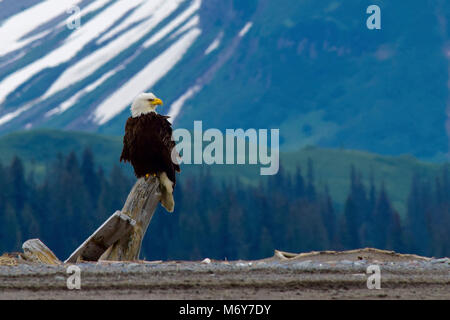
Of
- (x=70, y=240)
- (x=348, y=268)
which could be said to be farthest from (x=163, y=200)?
(x=70, y=240)

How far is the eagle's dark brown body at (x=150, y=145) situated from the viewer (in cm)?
2109

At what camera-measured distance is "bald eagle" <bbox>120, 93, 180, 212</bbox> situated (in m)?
21.1

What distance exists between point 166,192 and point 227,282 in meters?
7.28

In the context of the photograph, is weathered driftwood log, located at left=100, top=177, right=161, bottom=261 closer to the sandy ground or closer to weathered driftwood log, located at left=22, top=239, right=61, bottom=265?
weathered driftwood log, located at left=22, top=239, right=61, bottom=265

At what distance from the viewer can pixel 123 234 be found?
19609 millimetres

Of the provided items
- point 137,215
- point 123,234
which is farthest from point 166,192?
point 123,234

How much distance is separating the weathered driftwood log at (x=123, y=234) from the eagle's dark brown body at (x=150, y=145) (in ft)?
2.38

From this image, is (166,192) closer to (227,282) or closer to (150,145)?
(150,145)

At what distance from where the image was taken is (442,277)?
1490 cm

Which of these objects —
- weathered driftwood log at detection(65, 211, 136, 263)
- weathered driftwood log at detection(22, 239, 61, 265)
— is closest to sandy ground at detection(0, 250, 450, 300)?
weathered driftwood log at detection(22, 239, 61, 265)

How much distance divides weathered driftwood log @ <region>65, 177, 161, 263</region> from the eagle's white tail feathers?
347mm

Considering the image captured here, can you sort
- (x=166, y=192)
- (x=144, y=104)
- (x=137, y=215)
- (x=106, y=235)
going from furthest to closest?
1. (x=144, y=104)
2. (x=166, y=192)
3. (x=137, y=215)
4. (x=106, y=235)

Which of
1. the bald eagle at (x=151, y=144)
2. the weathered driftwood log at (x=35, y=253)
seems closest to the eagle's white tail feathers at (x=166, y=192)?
the bald eagle at (x=151, y=144)
